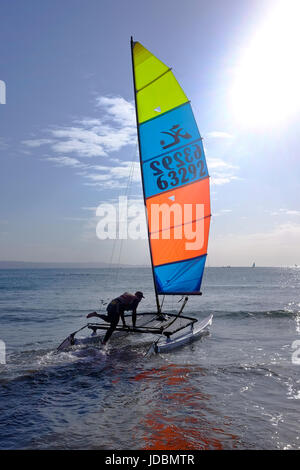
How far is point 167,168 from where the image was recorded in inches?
490

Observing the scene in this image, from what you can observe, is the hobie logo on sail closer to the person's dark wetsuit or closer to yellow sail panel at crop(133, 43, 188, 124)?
yellow sail panel at crop(133, 43, 188, 124)

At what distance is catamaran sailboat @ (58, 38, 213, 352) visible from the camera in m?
12.4

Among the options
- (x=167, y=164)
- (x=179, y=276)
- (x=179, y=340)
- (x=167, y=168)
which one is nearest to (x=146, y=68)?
(x=167, y=164)

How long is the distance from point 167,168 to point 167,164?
0.14m

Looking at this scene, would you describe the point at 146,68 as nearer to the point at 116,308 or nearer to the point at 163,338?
the point at 116,308

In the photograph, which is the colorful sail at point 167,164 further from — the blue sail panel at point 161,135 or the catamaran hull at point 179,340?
the catamaran hull at point 179,340

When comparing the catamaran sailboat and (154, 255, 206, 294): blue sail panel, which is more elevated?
the catamaran sailboat

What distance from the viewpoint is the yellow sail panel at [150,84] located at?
12.3 metres

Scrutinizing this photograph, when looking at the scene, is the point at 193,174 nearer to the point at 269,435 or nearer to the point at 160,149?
the point at 160,149

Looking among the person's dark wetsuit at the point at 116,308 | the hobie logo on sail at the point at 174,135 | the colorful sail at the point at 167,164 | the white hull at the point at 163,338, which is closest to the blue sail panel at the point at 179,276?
the colorful sail at the point at 167,164

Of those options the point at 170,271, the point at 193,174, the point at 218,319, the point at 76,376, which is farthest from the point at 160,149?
the point at 218,319

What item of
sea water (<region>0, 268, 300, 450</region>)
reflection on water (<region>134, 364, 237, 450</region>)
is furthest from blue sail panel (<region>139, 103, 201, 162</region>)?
reflection on water (<region>134, 364, 237, 450</region>)

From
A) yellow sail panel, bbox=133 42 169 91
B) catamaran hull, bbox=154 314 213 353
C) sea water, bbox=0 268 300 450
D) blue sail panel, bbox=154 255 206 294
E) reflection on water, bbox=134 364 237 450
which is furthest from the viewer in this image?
blue sail panel, bbox=154 255 206 294

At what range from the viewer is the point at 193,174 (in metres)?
12.7
